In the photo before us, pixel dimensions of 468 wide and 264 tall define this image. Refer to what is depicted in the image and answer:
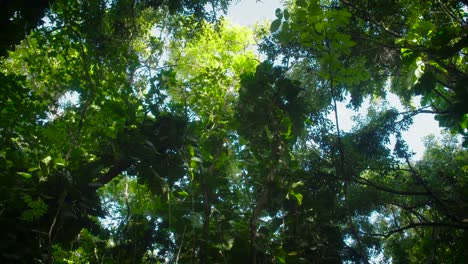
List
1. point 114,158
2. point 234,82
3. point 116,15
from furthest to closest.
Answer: point 234,82, point 116,15, point 114,158

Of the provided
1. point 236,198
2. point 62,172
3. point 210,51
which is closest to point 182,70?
point 210,51

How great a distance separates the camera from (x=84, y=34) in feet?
20.5

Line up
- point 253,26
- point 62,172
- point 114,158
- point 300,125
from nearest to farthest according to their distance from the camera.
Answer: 1. point 62,172
2. point 114,158
3. point 300,125
4. point 253,26

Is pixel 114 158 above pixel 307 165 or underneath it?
underneath

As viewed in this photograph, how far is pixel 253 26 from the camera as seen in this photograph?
14.3m

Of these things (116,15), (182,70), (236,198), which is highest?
(182,70)

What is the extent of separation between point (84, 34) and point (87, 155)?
2.47m

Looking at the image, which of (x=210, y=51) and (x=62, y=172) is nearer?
(x=62, y=172)

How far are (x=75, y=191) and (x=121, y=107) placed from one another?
4.82 feet

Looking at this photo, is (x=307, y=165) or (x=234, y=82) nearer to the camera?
(x=307, y=165)

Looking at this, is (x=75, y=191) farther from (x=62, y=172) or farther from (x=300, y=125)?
(x=300, y=125)

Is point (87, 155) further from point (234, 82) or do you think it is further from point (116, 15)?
point (234, 82)

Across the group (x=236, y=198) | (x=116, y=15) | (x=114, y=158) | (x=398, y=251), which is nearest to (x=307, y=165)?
(x=236, y=198)

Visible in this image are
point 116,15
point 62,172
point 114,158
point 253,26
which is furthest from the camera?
point 253,26
